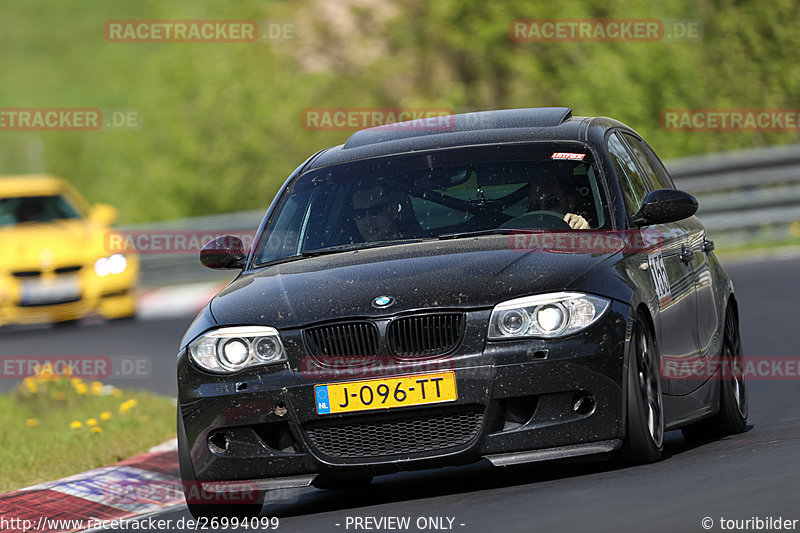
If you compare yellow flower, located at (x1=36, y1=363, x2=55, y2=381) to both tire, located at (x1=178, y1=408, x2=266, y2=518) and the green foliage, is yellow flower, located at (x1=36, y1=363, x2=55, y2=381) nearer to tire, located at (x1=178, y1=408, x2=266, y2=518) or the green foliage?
tire, located at (x1=178, y1=408, x2=266, y2=518)

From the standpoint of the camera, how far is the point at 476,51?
120ft

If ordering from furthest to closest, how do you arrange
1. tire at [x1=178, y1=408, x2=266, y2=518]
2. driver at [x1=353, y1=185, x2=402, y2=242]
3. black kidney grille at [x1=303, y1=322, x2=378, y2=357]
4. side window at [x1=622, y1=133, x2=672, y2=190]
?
side window at [x1=622, y1=133, x2=672, y2=190], driver at [x1=353, y1=185, x2=402, y2=242], tire at [x1=178, y1=408, x2=266, y2=518], black kidney grille at [x1=303, y1=322, x2=378, y2=357]

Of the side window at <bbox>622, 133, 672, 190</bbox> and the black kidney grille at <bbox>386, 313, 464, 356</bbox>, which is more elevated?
the side window at <bbox>622, 133, 672, 190</bbox>

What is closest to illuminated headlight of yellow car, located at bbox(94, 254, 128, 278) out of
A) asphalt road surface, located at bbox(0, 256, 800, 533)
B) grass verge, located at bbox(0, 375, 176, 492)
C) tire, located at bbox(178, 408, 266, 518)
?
grass verge, located at bbox(0, 375, 176, 492)

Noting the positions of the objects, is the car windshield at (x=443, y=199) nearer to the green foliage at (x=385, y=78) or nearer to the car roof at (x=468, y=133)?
the car roof at (x=468, y=133)

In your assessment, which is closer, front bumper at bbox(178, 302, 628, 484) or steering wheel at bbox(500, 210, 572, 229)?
front bumper at bbox(178, 302, 628, 484)

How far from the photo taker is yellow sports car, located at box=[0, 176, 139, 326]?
2027cm

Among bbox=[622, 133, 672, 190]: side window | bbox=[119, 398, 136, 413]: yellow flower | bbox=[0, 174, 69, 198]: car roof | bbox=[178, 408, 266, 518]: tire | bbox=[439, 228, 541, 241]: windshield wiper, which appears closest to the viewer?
bbox=[178, 408, 266, 518]: tire

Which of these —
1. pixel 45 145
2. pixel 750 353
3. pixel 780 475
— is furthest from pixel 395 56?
pixel 45 145

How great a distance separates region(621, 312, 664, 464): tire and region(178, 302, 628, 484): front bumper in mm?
99

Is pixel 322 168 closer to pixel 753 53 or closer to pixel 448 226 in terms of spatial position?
pixel 448 226

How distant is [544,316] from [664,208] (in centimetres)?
122

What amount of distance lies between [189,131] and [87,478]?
112 ft

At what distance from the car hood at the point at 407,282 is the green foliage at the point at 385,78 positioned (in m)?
20.0
